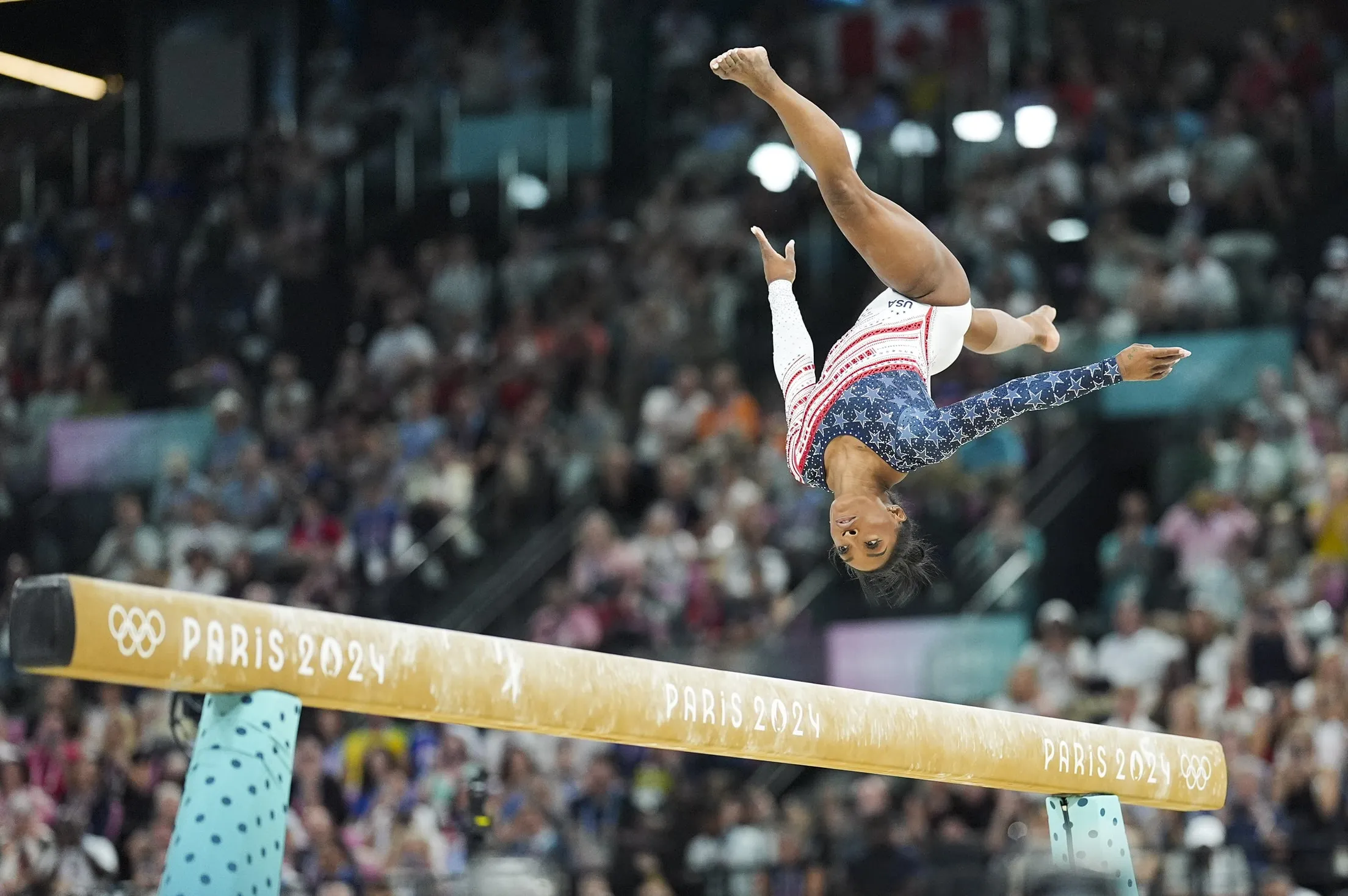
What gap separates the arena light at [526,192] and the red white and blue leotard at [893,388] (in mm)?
8903

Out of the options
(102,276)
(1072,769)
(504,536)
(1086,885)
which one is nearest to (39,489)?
(102,276)

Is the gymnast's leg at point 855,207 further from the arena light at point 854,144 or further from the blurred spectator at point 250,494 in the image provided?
the blurred spectator at point 250,494

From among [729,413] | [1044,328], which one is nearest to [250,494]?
[729,413]

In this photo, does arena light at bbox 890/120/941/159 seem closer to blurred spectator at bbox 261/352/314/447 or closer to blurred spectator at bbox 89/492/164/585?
blurred spectator at bbox 261/352/314/447

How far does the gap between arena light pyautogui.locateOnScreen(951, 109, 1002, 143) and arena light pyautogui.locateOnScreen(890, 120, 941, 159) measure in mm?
186

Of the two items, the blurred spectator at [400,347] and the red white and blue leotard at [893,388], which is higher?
the blurred spectator at [400,347]

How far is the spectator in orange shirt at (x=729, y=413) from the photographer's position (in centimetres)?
1259

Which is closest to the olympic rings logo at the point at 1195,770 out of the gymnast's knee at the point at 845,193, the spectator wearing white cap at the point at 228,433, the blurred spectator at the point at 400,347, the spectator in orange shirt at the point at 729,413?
the gymnast's knee at the point at 845,193

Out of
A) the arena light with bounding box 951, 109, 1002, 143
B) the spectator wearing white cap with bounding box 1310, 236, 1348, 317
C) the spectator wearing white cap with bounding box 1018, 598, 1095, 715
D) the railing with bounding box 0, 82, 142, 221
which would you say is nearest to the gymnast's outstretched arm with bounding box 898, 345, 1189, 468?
the spectator wearing white cap with bounding box 1018, 598, 1095, 715

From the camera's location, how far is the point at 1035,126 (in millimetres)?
13672

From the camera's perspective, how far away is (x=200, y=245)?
15953mm

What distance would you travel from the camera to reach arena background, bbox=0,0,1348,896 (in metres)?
10.2

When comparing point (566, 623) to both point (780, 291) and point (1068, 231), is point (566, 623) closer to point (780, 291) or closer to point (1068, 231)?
point (1068, 231)

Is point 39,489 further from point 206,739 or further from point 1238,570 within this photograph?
point 206,739
